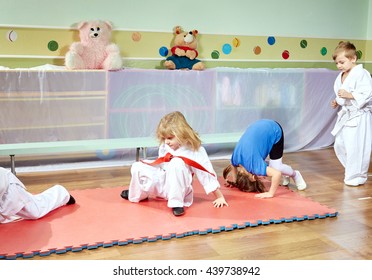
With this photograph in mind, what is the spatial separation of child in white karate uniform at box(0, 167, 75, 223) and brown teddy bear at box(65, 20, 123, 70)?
1548 mm

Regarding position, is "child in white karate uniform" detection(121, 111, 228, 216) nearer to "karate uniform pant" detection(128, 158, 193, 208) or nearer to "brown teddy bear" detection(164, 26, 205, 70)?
"karate uniform pant" detection(128, 158, 193, 208)

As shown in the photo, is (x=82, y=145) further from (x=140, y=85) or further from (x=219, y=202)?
(x=219, y=202)

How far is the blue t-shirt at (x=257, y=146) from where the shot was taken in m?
2.77

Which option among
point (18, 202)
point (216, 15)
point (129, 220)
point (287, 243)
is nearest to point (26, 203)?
point (18, 202)

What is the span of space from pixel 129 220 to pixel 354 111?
179cm

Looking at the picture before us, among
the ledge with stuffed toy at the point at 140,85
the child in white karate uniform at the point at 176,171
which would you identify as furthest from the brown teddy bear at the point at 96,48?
the child in white karate uniform at the point at 176,171

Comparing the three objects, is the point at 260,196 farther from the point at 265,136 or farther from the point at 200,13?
the point at 200,13

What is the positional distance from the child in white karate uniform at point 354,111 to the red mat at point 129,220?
25.7 inches

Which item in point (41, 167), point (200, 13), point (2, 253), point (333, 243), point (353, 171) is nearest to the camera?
point (2, 253)

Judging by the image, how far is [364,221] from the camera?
8.17ft

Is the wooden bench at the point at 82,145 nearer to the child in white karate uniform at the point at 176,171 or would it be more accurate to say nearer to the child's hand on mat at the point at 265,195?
the child in white karate uniform at the point at 176,171

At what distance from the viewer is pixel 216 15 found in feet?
14.4

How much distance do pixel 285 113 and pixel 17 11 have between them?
2.50 metres

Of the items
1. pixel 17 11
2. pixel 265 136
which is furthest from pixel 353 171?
pixel 17 11
